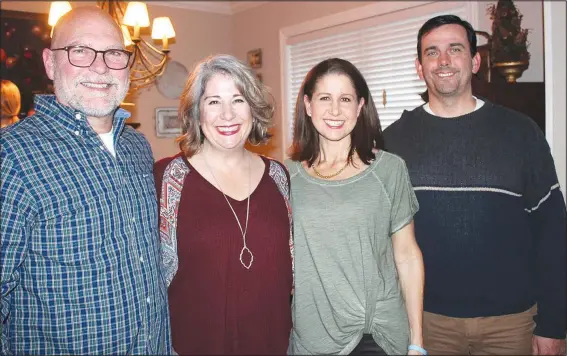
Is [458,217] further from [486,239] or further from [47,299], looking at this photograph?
[47,299]

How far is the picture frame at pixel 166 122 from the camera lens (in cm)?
536

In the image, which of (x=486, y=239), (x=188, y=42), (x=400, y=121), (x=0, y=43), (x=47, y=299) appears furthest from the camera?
(x=188, y=42)

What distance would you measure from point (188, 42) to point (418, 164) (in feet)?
13.7

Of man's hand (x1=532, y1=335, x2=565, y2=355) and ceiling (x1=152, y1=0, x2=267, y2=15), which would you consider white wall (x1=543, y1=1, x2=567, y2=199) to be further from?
ceiling (x1=152, y1=0, x2=267, y2=15)

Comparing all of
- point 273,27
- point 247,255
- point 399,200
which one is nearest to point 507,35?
point 399,200

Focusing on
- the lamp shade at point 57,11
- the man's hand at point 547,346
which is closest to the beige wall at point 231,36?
the lamp shade at point 57,11

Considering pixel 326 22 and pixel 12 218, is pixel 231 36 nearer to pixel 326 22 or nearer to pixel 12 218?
pixel 326 22

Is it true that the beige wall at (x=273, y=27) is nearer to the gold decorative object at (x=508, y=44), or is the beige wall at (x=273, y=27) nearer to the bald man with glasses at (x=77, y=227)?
the gold decorative object at (x=508, y=44)

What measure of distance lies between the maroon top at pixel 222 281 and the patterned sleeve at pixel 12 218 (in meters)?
0.43

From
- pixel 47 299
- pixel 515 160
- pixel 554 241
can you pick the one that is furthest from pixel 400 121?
pixel 47 299

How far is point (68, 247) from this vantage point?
1.42m

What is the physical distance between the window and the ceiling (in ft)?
3.37

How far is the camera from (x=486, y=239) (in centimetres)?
192

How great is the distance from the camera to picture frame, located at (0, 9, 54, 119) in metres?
4.27
